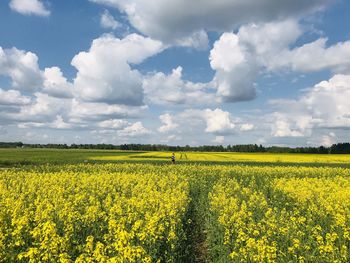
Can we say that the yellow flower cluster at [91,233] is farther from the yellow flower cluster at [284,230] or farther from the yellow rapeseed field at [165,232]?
the yellow flower cluster at [284,230]

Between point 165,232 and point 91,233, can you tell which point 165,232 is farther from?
point 91,233

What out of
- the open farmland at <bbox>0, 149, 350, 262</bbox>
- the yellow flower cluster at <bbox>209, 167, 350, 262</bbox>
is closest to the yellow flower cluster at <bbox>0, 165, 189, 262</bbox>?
the open farmland at <bbox>0, 149, 350, 262</bbox>

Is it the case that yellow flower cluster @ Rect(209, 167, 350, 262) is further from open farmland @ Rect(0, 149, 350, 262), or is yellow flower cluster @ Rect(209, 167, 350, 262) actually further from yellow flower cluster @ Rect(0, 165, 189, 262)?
yellow flower cluster @ Rect(0, 165, 189, 262)

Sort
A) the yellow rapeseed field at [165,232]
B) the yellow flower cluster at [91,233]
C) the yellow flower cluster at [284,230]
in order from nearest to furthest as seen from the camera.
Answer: the yellow flower cluster at [91,233], the yellow rapeseed field at [165,232], the yellow flower cluster at [284,230]

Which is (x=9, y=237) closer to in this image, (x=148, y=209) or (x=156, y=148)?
(x=148, y=209)

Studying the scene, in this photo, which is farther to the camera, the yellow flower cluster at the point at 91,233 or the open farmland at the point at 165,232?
the open farmland at the point at 165,232

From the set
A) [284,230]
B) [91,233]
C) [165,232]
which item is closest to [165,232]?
[165,232]

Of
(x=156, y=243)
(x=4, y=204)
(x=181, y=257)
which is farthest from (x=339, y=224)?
(x=4, y=204)

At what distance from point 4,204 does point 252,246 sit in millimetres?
8944

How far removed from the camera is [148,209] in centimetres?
1276

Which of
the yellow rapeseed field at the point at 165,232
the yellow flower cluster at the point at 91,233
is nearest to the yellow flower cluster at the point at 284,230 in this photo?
the yellow rapeseed field at the point at 165,232

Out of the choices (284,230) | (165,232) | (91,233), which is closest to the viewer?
(284,230)

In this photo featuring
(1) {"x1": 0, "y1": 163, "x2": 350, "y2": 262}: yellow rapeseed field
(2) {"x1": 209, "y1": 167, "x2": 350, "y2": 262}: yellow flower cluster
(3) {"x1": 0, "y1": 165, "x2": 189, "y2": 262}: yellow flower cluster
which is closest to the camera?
(3) {"x1": 0, "y1": 165, "x2": 189, "y2": 262}: yellow flower cluster

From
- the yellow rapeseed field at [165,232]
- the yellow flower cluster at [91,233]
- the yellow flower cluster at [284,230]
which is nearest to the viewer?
the yellow flower cluster at [91,233]
